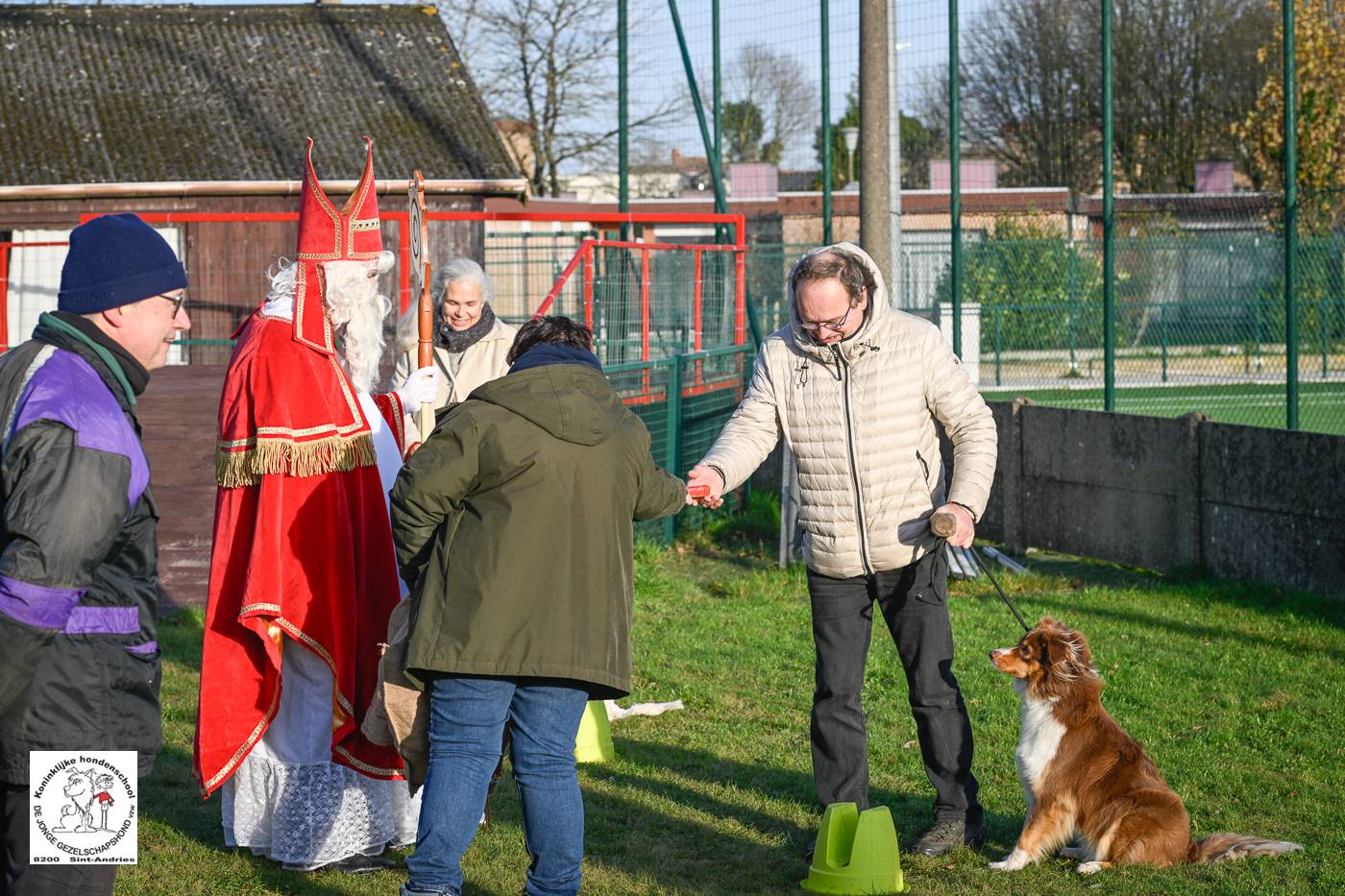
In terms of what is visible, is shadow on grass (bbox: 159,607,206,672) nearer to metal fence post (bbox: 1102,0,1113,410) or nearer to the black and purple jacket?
the black and purple jacket

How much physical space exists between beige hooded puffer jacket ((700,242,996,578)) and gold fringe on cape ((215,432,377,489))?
3.74 feet

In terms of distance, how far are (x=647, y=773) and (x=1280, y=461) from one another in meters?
4.62

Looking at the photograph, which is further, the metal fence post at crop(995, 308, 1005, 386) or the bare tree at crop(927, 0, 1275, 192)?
the bare tree at crop(927, 0, 1275, 192)

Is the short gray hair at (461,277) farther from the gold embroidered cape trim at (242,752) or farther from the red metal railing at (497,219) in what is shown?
the red metal railing at (497,219)

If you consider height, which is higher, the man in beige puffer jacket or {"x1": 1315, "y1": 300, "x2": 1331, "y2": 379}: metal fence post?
{"x1": 1315, "y1": 300, "x2": 1331, "y2": 379}: metal fence post

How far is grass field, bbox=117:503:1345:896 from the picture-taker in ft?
16.0

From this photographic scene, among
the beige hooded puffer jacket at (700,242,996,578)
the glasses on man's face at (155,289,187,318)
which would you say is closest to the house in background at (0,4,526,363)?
the beige hooded puffer jacket at (700,242,996,578)

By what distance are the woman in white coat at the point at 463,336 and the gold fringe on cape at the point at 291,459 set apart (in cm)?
130

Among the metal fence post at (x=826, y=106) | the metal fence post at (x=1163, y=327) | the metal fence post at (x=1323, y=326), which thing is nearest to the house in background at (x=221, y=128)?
the metal fence post at (x=826, y=106)

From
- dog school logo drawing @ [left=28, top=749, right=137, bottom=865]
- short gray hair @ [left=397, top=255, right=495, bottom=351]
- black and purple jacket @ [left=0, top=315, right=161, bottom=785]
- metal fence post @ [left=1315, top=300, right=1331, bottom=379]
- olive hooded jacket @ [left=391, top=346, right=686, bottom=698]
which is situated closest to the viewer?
black and purple jacket @ [left=0, top=315, right=161, bottom=785]

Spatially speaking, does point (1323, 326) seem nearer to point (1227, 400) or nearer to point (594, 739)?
point (1227, 400)

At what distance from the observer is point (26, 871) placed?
3162 millimetres

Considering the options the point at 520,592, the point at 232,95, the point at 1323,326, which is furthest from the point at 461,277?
the point at 1323,326

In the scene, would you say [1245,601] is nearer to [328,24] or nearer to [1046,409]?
[1046,409]
